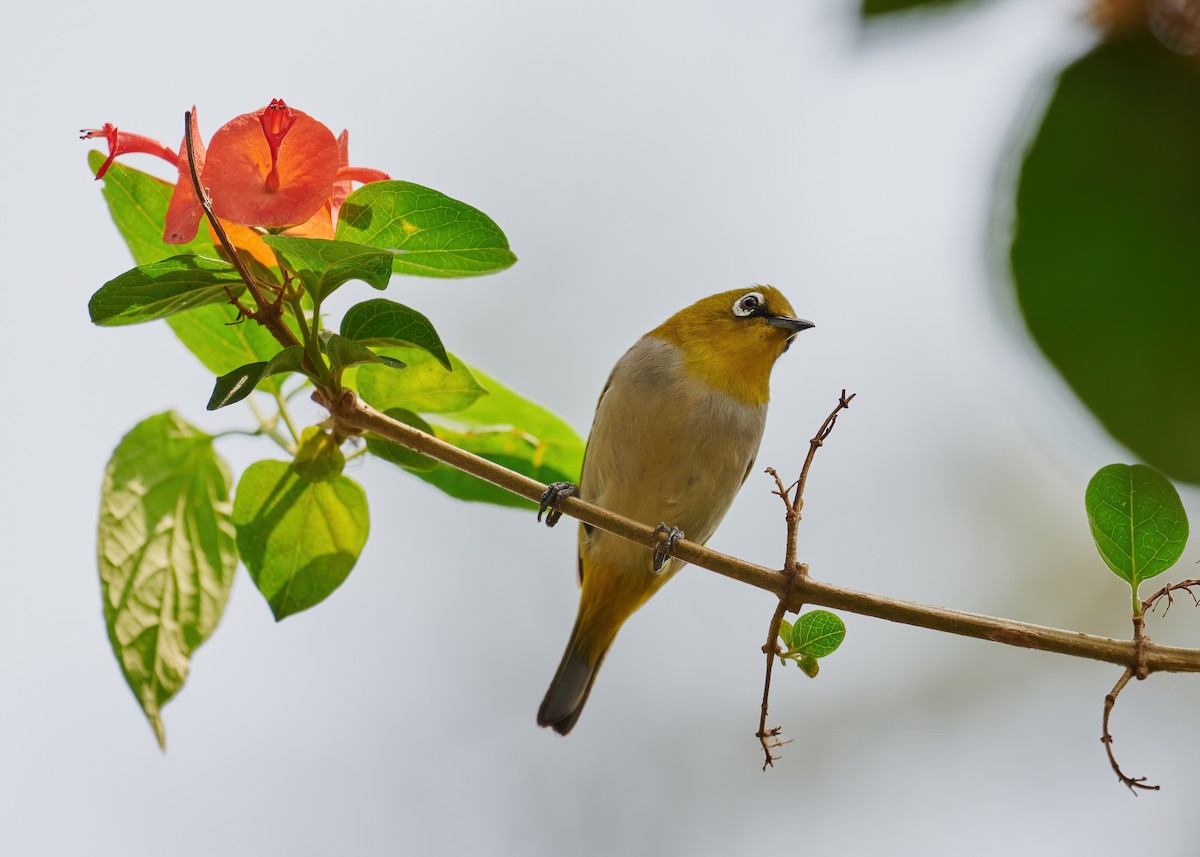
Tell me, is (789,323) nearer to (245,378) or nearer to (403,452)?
(403,452)

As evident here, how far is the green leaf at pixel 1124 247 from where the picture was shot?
567mm

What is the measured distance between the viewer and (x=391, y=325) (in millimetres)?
1979

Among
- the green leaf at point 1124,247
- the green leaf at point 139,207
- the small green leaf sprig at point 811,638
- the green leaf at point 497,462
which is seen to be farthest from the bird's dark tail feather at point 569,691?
the green leaf at point 1124,247

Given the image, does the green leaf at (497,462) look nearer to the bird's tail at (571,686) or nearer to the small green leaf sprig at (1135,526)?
the small green leaf sprig at (1135,526)

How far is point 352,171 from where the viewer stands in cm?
211

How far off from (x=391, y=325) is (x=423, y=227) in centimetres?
18

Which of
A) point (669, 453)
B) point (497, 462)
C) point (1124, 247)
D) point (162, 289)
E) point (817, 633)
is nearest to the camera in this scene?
point (1124, 247)

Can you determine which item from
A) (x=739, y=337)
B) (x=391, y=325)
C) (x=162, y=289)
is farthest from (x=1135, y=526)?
(x=739, y=337)

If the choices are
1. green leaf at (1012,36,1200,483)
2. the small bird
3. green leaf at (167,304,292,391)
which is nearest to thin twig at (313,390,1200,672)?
green leaf at (167,304,292,391)

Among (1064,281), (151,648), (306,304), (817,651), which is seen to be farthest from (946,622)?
(151,648)

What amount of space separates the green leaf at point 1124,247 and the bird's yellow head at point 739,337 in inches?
141

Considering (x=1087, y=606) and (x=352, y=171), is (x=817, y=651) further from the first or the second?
(x=1087, y=606)

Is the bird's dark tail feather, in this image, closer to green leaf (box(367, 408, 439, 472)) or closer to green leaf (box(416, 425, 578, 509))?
green leaf (box(416, 425, 578, 509))

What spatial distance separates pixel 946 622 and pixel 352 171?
1.33m
